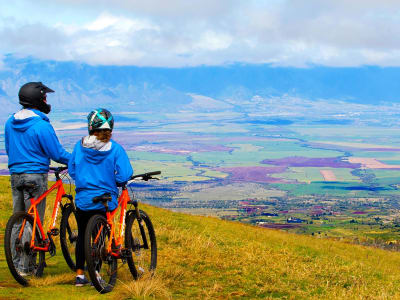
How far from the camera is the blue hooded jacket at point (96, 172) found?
7.83 m

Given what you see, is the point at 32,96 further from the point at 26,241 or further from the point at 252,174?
the point at 252,174

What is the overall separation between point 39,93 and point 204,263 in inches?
179

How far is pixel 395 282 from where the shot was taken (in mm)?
11305

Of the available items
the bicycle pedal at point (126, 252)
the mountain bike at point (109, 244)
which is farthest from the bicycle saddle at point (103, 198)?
the bicycle pedal at point (126, 252)

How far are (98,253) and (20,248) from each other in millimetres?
1275

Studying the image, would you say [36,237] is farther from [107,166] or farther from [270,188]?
[270,188]

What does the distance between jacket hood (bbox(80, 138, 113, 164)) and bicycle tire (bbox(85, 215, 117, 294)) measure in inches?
31.6

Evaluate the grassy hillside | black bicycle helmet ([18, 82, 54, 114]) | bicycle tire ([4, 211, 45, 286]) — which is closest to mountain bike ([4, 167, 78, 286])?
bicycle tire ([4, 211, 45, 286])

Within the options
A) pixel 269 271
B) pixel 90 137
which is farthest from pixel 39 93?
pixel 269 271

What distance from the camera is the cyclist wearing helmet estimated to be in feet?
27.3

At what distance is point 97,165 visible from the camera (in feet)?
25.7

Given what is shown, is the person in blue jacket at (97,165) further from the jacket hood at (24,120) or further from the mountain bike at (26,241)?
the jacket hood at (24,120)

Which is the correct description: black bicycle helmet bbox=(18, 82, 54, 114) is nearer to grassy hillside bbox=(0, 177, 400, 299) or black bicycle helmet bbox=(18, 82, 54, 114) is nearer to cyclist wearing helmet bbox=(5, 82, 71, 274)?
cyclist wearing helmet bbox=(5, 82, 71, 274)

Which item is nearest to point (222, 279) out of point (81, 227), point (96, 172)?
point (81, 227)
